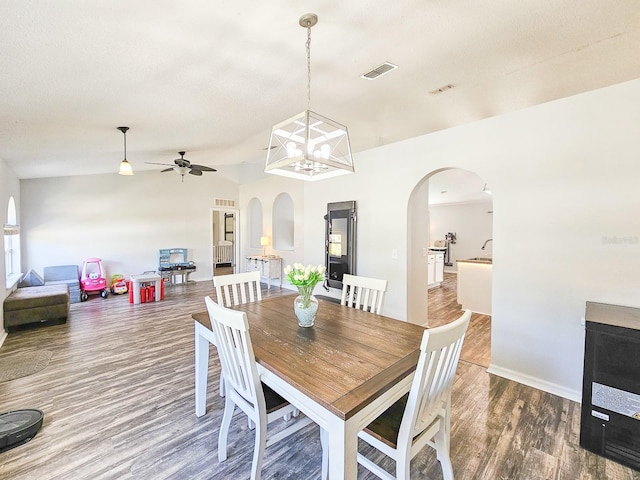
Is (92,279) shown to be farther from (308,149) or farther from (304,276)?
(308,149)

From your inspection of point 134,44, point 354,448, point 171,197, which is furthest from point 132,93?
point 171,197

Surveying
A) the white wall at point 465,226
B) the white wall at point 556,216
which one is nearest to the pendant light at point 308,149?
the white wall at point 556,216

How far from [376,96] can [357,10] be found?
1.38 meters

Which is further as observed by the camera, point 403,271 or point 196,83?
point 403,271

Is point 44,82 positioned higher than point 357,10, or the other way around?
point 357,10

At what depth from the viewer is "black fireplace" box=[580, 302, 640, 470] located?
1.74 m

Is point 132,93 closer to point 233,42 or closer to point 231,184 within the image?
point 233,42

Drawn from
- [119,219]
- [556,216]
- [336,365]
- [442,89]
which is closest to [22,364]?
[336,365]

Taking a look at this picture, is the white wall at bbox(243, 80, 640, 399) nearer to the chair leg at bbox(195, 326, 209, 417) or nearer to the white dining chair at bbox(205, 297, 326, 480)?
the white dining chair at bbox(205, 297, 326, 480)

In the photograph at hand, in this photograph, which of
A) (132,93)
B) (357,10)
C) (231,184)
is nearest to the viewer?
(357,10)

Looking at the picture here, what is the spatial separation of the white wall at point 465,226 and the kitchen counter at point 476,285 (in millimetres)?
4288

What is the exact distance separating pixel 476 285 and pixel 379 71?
4.12m

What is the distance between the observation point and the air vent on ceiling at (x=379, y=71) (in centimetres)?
238

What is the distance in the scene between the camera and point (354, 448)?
3.78 feet
